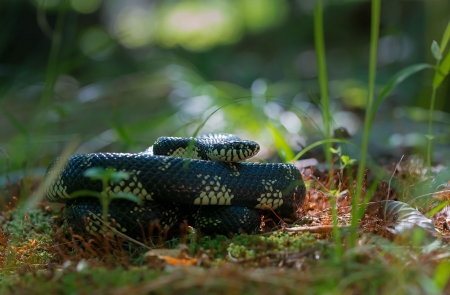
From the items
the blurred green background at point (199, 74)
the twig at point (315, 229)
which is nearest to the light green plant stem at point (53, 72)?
the blurred green background at point (199, 74)

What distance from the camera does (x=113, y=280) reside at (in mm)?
2580

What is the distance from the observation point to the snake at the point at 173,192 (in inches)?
141

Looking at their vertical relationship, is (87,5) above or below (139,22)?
above

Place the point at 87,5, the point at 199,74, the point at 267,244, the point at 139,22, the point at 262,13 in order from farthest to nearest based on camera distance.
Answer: the point at 139,22 → the point at 262,13 → the point at 87,5 → the point at 199,74 → the point at 267,244

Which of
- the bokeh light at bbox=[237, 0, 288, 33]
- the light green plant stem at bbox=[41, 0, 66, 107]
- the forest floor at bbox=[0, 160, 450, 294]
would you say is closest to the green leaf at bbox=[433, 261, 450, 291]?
the forest floor at bbox=[0, 160, 450, 294]

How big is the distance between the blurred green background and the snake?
0.66 metres

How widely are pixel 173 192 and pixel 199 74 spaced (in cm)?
1097

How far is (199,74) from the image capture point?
14.2m

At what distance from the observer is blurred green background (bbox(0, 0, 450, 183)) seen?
7.21 m

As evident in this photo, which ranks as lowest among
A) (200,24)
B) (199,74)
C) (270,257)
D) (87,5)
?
(270,257)

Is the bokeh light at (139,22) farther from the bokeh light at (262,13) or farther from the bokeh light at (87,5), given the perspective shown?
the bokeh light at (262,13)

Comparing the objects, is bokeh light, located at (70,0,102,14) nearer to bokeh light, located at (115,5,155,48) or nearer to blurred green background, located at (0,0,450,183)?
blurred green background, located at (0,0,450,183)

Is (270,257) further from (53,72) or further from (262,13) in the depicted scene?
(262,13)

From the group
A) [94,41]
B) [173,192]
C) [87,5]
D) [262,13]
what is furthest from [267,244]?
[262,13]
